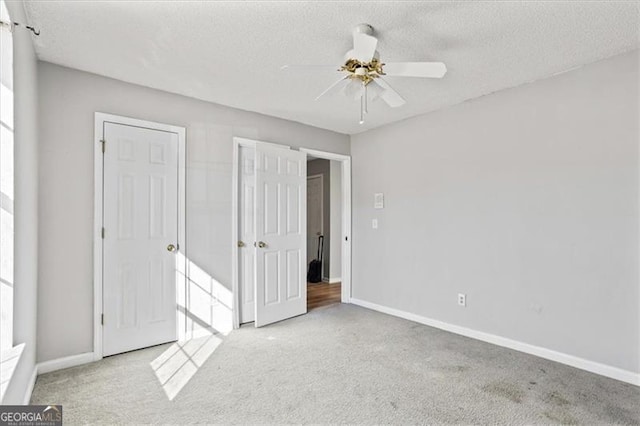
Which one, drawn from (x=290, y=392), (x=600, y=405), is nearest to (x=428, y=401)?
(x=290, y=392)

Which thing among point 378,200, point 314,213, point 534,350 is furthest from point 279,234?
point 314,213

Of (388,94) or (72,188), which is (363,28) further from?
(72,188)

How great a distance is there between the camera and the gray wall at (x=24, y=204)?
1.93 m

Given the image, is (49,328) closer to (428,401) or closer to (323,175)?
(428,401)

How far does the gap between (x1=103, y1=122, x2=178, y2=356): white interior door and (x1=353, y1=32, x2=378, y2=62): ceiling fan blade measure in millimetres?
2078

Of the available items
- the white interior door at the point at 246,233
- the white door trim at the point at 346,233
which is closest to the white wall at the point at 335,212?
the white door trim at the point at 346,233

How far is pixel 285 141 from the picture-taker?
4211mm

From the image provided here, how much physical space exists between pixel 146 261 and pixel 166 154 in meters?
1.01

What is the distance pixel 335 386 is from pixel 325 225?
4227 millimetres

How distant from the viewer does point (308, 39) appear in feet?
7.75

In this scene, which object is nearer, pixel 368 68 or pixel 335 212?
pixel 368 68

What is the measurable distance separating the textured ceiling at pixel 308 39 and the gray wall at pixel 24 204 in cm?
27

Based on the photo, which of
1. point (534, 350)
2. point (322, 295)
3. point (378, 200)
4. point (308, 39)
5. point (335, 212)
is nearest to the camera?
point (308, 39)

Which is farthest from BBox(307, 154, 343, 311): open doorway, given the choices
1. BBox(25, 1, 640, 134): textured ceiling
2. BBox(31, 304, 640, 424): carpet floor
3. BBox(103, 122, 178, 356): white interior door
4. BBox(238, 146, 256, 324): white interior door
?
BBox(25, 1, 640, 134): textured ceiling
